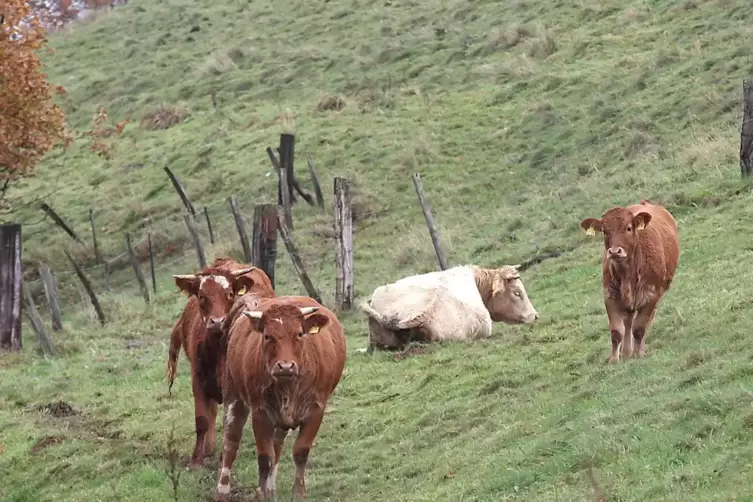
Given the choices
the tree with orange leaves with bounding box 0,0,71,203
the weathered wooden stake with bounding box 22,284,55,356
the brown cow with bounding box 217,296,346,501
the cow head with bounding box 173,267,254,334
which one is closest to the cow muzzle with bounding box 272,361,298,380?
the brown cow with bounding box 217,296,346,501

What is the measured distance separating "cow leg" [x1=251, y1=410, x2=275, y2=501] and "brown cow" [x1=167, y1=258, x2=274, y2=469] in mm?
1457

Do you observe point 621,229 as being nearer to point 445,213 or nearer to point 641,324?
point 641,324

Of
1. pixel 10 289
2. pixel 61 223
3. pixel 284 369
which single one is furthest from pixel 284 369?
pixel 61 223

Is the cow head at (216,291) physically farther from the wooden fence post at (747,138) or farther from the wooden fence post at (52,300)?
the wooden fence post at (747,138)

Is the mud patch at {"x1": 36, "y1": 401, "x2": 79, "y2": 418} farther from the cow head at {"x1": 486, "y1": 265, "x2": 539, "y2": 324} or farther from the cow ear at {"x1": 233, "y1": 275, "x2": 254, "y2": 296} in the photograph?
the cow head at {"x1": 486, "y1": 265, "x2": 539, "y2": 324}

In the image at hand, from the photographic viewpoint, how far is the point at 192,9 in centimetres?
4494

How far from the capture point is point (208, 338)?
403 inches

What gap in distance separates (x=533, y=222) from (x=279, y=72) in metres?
16.3

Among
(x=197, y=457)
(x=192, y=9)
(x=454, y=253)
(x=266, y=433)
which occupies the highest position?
(x=192, y=9)

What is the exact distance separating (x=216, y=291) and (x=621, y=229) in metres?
3.87

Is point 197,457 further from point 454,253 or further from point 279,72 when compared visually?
point 279,72

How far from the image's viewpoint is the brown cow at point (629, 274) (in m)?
10.4

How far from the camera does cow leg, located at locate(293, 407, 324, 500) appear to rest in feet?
28.7

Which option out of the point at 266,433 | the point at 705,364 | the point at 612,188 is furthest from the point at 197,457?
the point at 612,188
